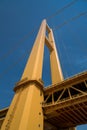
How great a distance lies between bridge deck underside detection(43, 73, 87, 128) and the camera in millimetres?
15812

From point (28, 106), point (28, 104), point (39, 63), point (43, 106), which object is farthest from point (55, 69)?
point (28, 106)

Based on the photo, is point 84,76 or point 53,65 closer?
point 84,76

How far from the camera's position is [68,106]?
52.2ft

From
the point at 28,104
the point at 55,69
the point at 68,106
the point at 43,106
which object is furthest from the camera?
the point at 55,69

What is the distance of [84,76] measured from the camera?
17.2 meters

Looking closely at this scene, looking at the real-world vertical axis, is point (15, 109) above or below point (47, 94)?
below

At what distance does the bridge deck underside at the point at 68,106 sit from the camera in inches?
623

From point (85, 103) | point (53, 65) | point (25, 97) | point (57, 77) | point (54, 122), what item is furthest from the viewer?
point (53, 65)

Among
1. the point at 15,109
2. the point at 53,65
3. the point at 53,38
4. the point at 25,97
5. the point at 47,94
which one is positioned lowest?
the point at 15,109

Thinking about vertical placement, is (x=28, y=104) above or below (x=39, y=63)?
below

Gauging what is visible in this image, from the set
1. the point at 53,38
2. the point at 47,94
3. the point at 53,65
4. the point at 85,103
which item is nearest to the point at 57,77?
the point at 53,65

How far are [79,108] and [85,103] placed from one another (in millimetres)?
1140

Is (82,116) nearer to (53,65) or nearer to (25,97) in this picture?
(25,97)

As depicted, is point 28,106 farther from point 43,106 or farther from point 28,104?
point 43,106
